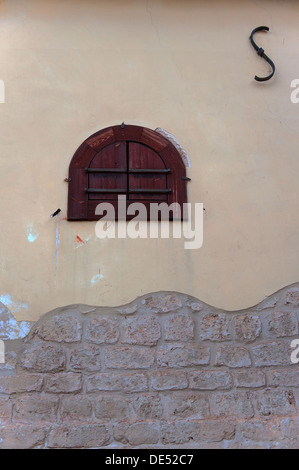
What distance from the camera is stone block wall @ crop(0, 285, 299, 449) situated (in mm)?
2615

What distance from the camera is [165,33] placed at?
332 cm

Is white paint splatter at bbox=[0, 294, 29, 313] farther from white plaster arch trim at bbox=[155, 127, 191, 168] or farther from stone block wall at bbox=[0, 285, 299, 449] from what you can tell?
white plaster arch trim at bbox=[155, 127, 191, 168]

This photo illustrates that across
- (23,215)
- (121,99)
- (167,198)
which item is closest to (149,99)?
(121,99)

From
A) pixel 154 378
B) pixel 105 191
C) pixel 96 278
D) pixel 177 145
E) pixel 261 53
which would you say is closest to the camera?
pixel 154 378

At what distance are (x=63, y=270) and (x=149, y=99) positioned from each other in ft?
4.58

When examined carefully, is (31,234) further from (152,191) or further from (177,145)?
(177,145)

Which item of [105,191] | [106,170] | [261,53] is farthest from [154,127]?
[261,53]

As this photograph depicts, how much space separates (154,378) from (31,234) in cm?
124

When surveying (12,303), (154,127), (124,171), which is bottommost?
(12,303)

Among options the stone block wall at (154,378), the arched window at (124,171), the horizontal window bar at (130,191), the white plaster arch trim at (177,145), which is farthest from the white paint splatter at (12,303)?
the white plaster arch trim at (177,145)

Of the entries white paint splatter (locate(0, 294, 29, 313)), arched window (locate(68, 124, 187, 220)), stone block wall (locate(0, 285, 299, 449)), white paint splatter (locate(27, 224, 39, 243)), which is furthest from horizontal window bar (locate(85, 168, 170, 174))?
white paint splatter (locate(0, 294, 29, 313))

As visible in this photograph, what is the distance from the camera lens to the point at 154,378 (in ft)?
8.89

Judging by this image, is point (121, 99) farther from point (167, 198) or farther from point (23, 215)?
point (23, 215)

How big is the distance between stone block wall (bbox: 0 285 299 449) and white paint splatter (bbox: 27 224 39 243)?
20.2 inches
